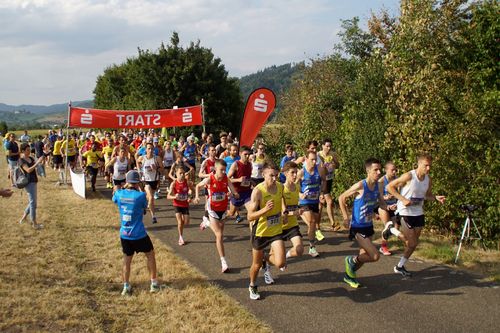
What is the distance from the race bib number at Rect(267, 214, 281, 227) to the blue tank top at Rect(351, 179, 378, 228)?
4.23 ft

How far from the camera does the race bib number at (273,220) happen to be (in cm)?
633

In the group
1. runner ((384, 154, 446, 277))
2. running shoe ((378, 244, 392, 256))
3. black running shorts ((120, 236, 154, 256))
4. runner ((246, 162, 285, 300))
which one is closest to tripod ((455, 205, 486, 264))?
runner ((384, 154, 446, 277))

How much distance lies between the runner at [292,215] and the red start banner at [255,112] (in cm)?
723

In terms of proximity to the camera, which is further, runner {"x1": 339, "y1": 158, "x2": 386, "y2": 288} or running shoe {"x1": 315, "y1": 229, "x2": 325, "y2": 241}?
running shoe {"x1": 315, "y1": 229, "x2": 325, "y2": 241}

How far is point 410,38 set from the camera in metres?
10.9

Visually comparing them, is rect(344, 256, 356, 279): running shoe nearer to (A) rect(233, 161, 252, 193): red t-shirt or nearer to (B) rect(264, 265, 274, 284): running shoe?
(B) rect(264, 265, 274, 284): running shoe

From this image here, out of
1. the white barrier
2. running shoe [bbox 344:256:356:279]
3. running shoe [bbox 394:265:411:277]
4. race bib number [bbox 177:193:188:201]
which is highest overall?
race bib number [bbox 177:193:188:201]

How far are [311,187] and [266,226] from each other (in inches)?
96.3

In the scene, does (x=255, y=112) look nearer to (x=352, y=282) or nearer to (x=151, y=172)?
(x=151, y=172)

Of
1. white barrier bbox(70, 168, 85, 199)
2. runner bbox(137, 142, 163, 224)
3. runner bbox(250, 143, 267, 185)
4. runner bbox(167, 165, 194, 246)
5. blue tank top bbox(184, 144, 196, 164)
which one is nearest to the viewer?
runner bbox(167, 165, 194, 246)

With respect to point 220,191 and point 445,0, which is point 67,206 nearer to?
point 220,191

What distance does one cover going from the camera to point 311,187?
27.9 ft

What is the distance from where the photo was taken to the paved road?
556cm

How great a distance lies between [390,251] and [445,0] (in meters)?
12.1
